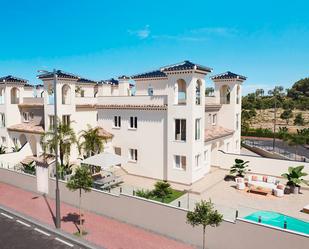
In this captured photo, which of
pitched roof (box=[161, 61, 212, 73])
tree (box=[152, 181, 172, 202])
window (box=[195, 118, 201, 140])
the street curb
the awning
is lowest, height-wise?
the street curb

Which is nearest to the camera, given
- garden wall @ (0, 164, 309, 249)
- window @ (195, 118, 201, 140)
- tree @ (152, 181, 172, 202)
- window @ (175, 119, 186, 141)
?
garden wall @ (0, 164, 309, 249)

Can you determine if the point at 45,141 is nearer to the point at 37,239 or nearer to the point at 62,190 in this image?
the point at 62,190

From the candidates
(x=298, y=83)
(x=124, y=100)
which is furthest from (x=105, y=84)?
(x=298, y=83)

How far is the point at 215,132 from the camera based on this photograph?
104ft

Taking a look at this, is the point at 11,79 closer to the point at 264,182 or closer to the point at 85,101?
the point at 85,101

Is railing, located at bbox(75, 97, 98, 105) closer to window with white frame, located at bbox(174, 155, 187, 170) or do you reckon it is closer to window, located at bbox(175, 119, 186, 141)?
window, located at bbox(175, 119, 186, 141)

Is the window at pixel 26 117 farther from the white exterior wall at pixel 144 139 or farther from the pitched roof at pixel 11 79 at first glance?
the white exterior wall at pixel 144 139

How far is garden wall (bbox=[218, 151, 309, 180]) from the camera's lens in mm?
27250

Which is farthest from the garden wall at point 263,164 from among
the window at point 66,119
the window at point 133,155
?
the window at point 66,119

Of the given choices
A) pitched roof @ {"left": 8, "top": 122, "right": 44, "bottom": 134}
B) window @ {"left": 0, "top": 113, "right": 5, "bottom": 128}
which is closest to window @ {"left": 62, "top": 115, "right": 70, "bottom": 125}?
pitched roof @ {"left": 8, "top": 122, "right": 44, "bottom": 134}

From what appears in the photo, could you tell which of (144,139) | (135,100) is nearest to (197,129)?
(144,139)

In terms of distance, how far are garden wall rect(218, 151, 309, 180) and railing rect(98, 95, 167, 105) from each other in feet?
30.3

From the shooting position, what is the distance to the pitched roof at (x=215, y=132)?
2905 cm

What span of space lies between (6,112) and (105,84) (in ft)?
49.0
